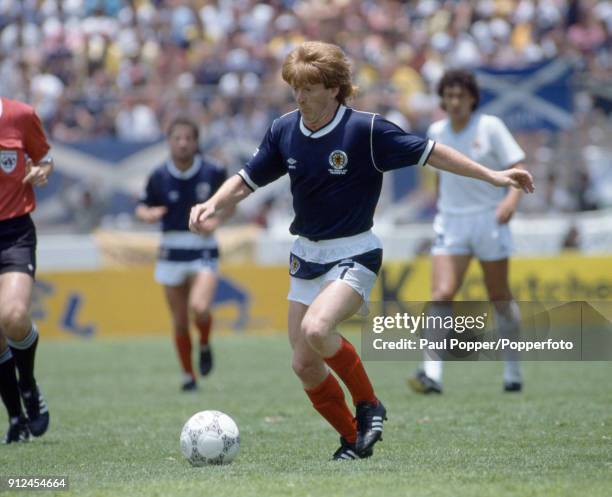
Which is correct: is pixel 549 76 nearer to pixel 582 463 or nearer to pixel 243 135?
pixel 243 135

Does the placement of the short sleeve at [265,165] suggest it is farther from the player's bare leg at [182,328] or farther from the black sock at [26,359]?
the player's bare leg at [182,328]

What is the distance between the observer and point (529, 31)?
2197cm

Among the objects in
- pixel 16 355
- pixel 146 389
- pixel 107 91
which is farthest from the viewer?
pixel 107 91

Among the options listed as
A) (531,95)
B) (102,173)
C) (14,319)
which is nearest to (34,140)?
(14,319)

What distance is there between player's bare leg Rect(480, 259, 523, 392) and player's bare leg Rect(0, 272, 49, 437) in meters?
3.84

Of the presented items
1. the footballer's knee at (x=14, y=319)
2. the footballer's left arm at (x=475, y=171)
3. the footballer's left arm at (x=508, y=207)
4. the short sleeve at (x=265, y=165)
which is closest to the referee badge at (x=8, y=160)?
the footballer's knee at (x=14, y=319)

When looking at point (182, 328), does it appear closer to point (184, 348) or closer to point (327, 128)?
point (184, 348)

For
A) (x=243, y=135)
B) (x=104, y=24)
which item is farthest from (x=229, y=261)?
(x=104, y=24)

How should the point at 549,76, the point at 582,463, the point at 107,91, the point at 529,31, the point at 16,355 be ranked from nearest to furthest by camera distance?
the point at 582,463
the point at 16,355
the point at 549,76
the point at 107,91
the point at 529,31

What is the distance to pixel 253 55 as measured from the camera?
72.1 feet

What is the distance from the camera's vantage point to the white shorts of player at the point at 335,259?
6.45m

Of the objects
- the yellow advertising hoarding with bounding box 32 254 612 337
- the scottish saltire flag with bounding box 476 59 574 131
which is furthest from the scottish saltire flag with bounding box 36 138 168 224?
the scottish saltire flag with bounding box 476 59 574 131

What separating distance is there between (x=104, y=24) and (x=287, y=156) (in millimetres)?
17541

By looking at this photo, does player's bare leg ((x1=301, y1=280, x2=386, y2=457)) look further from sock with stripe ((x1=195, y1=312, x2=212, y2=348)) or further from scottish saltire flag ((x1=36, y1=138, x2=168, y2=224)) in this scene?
scottish saltire flag ((x1=36, y1=138, x2=168, y2=224))
